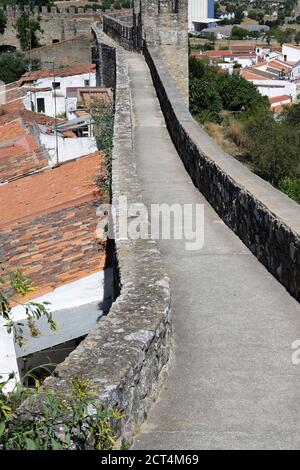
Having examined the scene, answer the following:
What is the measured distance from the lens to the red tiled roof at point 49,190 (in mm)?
8859

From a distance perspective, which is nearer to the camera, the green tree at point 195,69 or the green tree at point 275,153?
the green tree at point 275,153

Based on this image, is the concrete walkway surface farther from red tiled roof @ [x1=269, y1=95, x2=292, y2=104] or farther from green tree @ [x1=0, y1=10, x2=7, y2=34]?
red tiled roof @ [x1=269, y1=95, x2=292, y2=104]

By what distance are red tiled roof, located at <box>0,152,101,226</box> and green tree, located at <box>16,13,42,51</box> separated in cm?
3306

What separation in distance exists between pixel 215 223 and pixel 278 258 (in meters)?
1.56

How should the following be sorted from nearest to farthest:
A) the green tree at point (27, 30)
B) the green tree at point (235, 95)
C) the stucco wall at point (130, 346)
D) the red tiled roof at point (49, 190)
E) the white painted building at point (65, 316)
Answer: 1. the stucco wall at point (130, 346)
2. the white painted building at point (65, 316)
3. the red tiled roof at point (49, 190)
4. the green tree at point (235, 95)
5. the green tree at point (27, 30)

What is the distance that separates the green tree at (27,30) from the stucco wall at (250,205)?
117 ft

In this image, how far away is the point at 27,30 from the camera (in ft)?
139

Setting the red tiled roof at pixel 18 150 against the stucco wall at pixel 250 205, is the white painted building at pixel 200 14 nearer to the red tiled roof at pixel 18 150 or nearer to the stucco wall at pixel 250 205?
the red tiled roof at pixel 18 150

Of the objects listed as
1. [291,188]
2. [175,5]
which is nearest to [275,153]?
[291,188]

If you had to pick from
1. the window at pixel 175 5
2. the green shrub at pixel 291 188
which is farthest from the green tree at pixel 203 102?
the window at pixel 175 5

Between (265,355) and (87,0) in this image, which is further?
(87,0)
